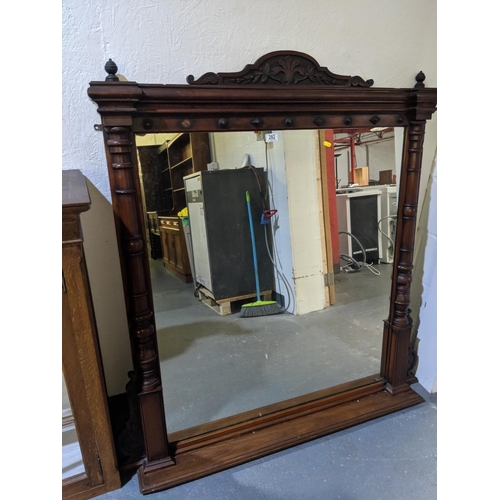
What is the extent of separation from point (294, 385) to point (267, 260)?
21.7 inches

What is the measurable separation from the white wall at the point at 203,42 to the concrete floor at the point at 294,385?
0.89 ft

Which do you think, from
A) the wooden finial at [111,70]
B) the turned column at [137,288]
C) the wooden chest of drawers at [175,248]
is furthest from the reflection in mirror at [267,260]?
the wooden finial at [111,70]

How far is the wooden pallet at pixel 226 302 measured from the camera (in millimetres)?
1519

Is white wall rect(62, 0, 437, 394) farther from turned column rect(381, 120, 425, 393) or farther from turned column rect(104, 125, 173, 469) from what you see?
turned column rect(381, 120, 425, 393)

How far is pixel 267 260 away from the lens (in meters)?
1.50

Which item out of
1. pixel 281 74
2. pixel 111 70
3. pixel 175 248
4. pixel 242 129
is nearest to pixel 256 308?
pixel 175 248

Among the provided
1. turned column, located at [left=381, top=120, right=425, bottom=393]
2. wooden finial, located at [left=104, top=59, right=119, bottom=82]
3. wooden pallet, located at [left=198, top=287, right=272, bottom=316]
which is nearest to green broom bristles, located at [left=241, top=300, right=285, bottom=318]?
wooden pallet, located at [left=198, top=287, right=272, bottom=316]

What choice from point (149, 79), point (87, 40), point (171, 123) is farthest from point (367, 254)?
point (87, 40)

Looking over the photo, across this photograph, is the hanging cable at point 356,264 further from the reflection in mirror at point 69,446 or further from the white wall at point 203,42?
the reflection in mirror at point 69,446

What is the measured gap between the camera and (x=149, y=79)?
0.99 metres

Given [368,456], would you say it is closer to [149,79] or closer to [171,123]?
[171,123]

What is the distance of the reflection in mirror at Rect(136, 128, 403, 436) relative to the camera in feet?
4.20
